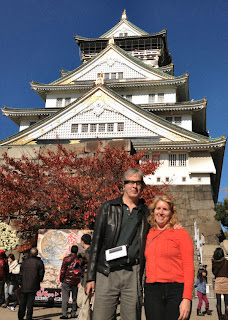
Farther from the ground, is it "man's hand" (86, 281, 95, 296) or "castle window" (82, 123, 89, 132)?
"castle window" (82, 123, 89, 132)

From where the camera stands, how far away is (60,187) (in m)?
9.82

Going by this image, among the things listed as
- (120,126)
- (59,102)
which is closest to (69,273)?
(120,126)

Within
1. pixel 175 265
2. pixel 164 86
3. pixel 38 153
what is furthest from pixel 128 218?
pixel 164 86

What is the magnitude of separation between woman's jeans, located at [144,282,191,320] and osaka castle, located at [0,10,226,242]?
14386mm

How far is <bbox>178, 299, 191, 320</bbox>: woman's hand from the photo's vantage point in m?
2.81

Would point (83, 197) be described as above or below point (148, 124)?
below

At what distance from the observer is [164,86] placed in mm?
29281

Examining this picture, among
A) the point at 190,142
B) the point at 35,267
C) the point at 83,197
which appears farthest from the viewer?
the point at 190,142

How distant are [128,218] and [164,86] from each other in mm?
27197

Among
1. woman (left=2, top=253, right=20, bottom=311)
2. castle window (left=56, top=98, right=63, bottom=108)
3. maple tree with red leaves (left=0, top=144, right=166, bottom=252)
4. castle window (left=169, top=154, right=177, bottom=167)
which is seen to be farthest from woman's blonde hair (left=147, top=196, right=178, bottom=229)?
castle window (left=56, top=98, right=63, bottom=108)

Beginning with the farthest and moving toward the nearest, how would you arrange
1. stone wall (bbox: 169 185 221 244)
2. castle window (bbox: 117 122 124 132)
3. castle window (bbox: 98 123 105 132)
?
1. castle window (bbox: 98 123 105 132)
2. castle window (bbox: 117 122 124 132)
3. stone wall (bbox: 169 185 221 244)

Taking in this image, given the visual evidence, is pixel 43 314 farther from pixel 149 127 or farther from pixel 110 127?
pixel 110 127

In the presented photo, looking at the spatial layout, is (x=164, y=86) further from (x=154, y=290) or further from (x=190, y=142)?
(x=154, y=290)

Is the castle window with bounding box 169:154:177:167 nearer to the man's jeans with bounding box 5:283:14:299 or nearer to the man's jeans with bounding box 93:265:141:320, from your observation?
the man's jeans with bounding box 5:283:14:299
